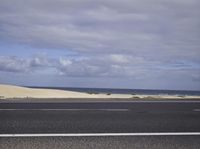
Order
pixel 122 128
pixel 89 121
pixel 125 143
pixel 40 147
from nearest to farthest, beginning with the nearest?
pixel 40 147
pixel 125 143
pixel 122 128
pixel 89 121

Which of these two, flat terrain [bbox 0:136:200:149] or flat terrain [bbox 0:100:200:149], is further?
flat terrain [bbox 0:100:200:149]

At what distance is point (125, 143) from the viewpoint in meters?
7.52

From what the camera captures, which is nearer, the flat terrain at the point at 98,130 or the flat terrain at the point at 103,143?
the flat terrain at the point at 103,143

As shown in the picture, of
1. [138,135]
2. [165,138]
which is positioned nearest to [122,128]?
[138,135]

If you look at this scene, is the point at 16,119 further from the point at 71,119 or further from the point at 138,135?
the point at 138,135

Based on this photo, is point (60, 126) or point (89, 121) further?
point (89, 121)

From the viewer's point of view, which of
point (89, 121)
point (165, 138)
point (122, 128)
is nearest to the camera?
point (165, 138)

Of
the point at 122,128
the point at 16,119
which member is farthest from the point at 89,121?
the point at 16,119

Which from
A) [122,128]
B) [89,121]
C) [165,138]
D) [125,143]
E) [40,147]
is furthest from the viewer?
[89,121]

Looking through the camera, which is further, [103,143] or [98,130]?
[98,130]

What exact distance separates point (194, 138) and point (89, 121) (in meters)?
3.60

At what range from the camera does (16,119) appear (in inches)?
440

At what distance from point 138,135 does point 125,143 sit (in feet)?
3.25

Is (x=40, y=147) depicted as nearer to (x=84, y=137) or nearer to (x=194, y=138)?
(x=84, y=137)
